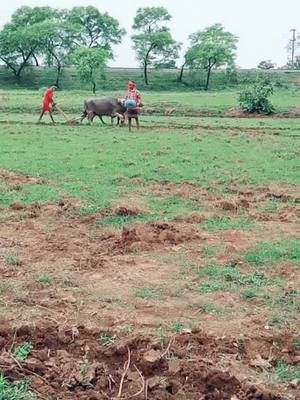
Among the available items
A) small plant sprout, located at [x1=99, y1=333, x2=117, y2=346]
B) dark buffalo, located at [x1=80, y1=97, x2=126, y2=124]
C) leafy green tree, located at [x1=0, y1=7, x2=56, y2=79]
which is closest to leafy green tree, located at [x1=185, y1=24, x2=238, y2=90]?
leafy green tree, located at [x1=0, y1=7, x2=56, y2=79]

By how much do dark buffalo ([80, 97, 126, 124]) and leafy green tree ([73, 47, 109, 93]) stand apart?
26.9 m

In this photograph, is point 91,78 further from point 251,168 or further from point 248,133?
point 251,168

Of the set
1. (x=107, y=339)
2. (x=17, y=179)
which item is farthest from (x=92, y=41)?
(x=107, y=339)

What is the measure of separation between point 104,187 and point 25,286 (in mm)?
4804

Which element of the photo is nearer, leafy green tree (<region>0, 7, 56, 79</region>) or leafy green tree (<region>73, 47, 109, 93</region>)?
leafy green tree (<region>73, 47, 109, 93</region>)

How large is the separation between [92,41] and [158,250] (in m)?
62.7

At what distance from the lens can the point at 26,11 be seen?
64.9 meters

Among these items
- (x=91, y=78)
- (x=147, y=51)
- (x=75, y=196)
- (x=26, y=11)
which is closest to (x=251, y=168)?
(x=75, y=196)

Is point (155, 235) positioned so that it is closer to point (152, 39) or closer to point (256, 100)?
point (256, 100)

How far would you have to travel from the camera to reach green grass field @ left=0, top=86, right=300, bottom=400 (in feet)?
16.0

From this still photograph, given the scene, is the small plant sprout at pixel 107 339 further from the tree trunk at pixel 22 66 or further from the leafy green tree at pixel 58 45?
the leafy green tree at pixel 58 45

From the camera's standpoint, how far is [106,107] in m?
21.1

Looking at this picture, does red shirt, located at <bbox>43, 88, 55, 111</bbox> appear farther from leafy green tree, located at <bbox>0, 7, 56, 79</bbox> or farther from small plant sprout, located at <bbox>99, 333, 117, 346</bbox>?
leafy green tree, located at <bbox>0, 7, 56, 79</bbox>

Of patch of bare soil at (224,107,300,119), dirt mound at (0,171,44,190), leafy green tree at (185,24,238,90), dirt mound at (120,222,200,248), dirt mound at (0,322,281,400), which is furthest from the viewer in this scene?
leafy green tree at (185,24,238,90)
